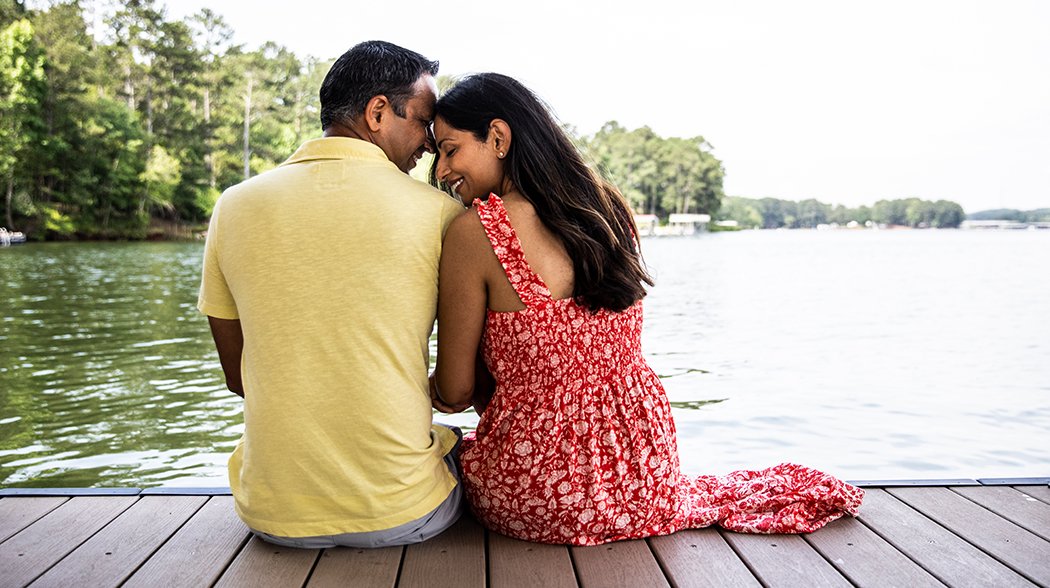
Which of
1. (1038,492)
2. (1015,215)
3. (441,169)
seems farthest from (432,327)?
(1015,215)

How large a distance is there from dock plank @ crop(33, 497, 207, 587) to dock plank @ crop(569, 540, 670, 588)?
95 centimetres

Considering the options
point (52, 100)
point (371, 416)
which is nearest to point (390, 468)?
point (371, 416)

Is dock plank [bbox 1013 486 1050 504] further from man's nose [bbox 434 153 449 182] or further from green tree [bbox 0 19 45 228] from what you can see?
green tree [bbox 0 19 45 228]

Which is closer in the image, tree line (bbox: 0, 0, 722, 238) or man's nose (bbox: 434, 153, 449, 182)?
man's nose (bbox: 434, 153, 449, 182)

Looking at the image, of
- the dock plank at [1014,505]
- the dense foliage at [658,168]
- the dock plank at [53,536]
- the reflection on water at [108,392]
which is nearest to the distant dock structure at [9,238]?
the reflection on water at [108,392]

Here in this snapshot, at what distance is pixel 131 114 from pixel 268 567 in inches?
1438

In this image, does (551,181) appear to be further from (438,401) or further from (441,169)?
(438,401)

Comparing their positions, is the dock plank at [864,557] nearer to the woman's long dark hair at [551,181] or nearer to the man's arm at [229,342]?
the woman's long dark hair at [551,181]

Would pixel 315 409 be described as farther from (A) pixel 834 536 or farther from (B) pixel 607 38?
(B) pixel 607 38

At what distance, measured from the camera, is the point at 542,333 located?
1808mm

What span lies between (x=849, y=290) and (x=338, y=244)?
1791 centimetres

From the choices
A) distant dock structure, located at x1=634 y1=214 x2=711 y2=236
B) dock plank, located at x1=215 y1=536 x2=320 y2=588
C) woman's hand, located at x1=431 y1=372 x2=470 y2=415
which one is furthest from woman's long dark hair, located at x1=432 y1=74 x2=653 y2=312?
distant dock structure, located at x1=634 y1=214 x2=711 y2=236

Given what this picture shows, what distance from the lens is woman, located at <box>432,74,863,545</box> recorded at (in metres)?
1.78

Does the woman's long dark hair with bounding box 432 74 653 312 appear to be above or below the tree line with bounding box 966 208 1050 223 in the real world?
above
